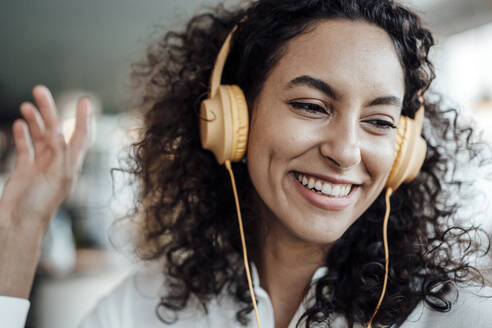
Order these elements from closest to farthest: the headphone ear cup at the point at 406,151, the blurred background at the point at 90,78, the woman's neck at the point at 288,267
Result: the headphone ear cup at the point at 406,151 < the woman's neck at the point at 288,267 < the blurred background at the point at 90,78

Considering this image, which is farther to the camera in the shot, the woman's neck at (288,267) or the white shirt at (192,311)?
the woman's neck at (288,267)

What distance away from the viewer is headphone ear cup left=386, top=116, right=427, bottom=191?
97 centimetres

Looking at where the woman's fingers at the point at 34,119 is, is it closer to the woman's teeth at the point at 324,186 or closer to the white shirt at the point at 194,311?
the white shirt at the point at 194,311

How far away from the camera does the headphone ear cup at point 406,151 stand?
97cm

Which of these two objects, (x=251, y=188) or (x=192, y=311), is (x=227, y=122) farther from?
(x=192, y=311)

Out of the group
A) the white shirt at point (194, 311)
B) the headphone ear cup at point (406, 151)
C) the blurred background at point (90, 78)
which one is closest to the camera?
the white shirt at point (194, 311)

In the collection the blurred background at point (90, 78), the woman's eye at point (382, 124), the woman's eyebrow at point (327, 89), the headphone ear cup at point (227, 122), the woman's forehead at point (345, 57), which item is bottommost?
the blurred background at point (90, 78)

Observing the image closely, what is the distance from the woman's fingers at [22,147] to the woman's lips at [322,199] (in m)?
0.67

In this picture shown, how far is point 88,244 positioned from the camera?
3.85 metres

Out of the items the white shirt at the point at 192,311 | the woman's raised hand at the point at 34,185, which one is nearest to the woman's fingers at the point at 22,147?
the woman's raised hand at the point at 34,185

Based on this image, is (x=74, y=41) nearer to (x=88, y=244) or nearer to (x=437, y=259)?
(x=88, y=244)

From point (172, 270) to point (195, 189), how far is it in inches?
9.5

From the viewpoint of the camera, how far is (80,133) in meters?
1.14

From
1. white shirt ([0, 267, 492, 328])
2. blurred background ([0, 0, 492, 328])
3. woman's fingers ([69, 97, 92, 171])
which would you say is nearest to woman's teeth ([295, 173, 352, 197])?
white shirt ([0, 267, 492, 328])
